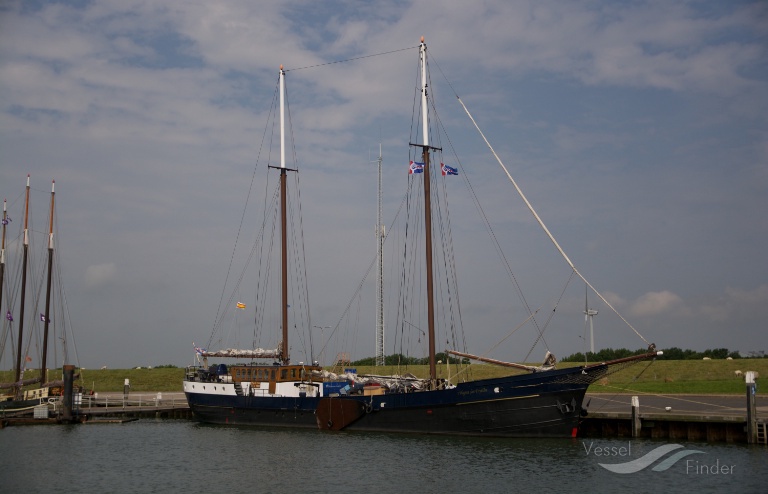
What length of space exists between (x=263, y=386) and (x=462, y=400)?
17.1 metres

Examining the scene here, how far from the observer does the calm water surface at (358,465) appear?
31094 millimetres

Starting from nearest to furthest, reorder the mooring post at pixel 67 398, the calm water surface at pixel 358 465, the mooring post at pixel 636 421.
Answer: the calm water surface at pixel 358 465
the mooring post at pixel 636 421
the mooring post at pixel 67 398

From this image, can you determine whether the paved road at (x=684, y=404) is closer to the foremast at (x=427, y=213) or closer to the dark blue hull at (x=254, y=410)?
the foremast at (x=427, y=213)

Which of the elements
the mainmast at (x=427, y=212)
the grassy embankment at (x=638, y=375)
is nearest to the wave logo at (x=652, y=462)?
the grassy embankment at (x=638, y=375)

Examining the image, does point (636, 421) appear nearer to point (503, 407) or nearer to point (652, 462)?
point (652, 462)

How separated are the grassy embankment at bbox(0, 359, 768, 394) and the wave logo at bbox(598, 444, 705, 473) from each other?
9114mm

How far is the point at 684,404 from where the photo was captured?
49562 millimetres

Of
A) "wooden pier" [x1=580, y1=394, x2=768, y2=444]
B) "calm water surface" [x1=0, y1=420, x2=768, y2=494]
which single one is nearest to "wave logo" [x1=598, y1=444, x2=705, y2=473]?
"calm water surface" [x1=0, y1=420, x2=768, y2=494]

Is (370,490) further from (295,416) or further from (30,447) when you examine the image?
(30,447)

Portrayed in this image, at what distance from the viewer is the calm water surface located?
31094 mm

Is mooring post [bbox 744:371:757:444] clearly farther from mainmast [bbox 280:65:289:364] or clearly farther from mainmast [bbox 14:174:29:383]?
mainmast [bbox 14:174:29:383]

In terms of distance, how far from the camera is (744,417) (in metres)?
39.1

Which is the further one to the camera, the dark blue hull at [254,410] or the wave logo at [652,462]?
the dark blue hull at [254,410]

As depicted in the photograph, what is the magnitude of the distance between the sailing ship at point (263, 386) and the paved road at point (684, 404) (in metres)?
18.9
